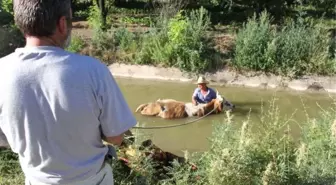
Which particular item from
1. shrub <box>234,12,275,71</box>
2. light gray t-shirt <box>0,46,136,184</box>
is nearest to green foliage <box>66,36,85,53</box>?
shrub <box>234,12,275,71</box>

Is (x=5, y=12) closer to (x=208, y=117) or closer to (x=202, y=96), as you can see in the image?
(x=202, y=96)

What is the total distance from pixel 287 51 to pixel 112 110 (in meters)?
8.65

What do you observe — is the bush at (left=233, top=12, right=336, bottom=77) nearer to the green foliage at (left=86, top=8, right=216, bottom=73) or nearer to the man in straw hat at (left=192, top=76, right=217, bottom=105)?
the green foliage at (left=86, top=8, right=216, bottom=73)

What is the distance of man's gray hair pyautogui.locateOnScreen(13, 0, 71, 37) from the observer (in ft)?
6.01

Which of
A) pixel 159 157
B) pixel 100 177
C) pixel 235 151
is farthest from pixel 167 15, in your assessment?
pixel 100 177

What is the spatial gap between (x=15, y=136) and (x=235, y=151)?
252cm

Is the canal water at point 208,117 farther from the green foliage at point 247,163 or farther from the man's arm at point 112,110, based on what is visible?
the man's arm at point 112,110

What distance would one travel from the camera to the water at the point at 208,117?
808 cm

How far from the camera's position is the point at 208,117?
8844 millimetres

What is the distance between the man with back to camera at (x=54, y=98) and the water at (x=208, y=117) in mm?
5697

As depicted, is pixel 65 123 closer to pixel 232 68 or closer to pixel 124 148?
pixel 124 148

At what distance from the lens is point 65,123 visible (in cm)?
194

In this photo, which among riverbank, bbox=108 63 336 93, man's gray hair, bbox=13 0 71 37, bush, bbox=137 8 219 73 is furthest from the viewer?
bush, bbox=137 8 219 73

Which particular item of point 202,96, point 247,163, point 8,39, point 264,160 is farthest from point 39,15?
point 8,39
